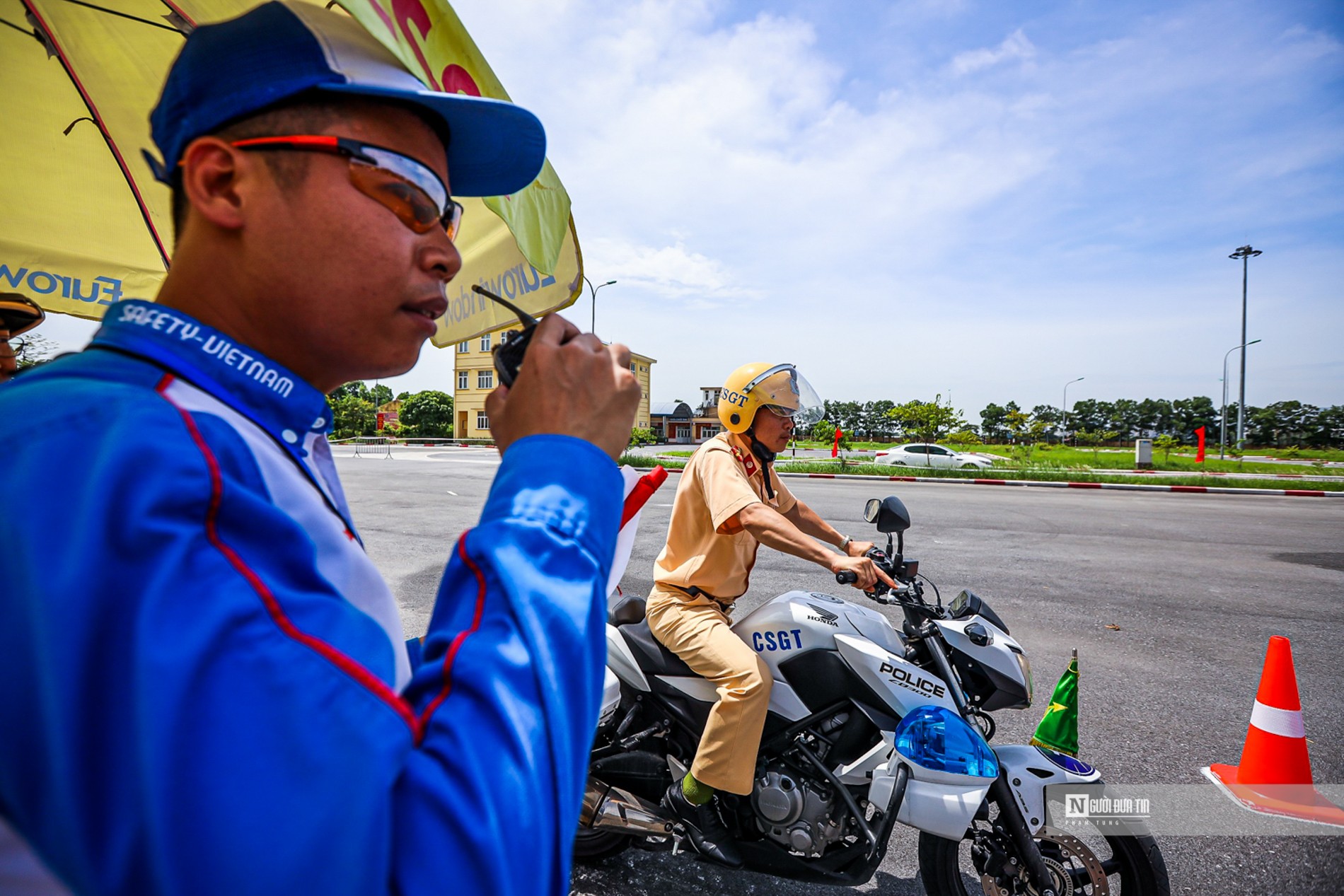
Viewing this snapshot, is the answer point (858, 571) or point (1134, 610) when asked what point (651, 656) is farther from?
point (1134, 610)

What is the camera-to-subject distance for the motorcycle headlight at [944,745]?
88.7 inches

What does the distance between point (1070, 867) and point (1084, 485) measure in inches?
768

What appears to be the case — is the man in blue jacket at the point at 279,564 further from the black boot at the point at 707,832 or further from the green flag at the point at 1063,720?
the green flag at the point at 1063,720

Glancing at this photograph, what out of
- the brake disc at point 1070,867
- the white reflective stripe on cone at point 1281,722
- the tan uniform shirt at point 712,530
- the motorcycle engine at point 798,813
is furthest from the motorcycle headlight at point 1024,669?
the white reflective stripe on cone at point 1281,722

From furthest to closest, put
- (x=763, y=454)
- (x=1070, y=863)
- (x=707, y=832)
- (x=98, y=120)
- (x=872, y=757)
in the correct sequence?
(x=763, y=454) < (x=707, y=832) < (x=872, y=757) < (x=1070, y=863) < (x=98, y=120)

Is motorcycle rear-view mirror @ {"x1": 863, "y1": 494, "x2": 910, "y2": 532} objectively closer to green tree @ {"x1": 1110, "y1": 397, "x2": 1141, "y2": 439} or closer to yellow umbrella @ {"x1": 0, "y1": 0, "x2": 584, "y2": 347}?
yellow umbrella @ {"x1": 0, "y1": 0, "x2": 584, "y2": 347}

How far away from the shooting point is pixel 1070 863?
234 cm

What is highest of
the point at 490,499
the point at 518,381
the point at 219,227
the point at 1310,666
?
the point at 219,227

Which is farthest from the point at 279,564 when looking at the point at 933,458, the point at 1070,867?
the point at 933,458

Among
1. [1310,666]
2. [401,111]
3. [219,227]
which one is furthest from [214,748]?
[1310,666]

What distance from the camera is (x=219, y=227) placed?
793 mm

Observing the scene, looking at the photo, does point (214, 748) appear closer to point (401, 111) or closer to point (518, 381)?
point (518, 381)

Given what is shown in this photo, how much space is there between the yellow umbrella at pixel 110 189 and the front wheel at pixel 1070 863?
2406mm

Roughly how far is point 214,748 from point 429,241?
668 millimetres
